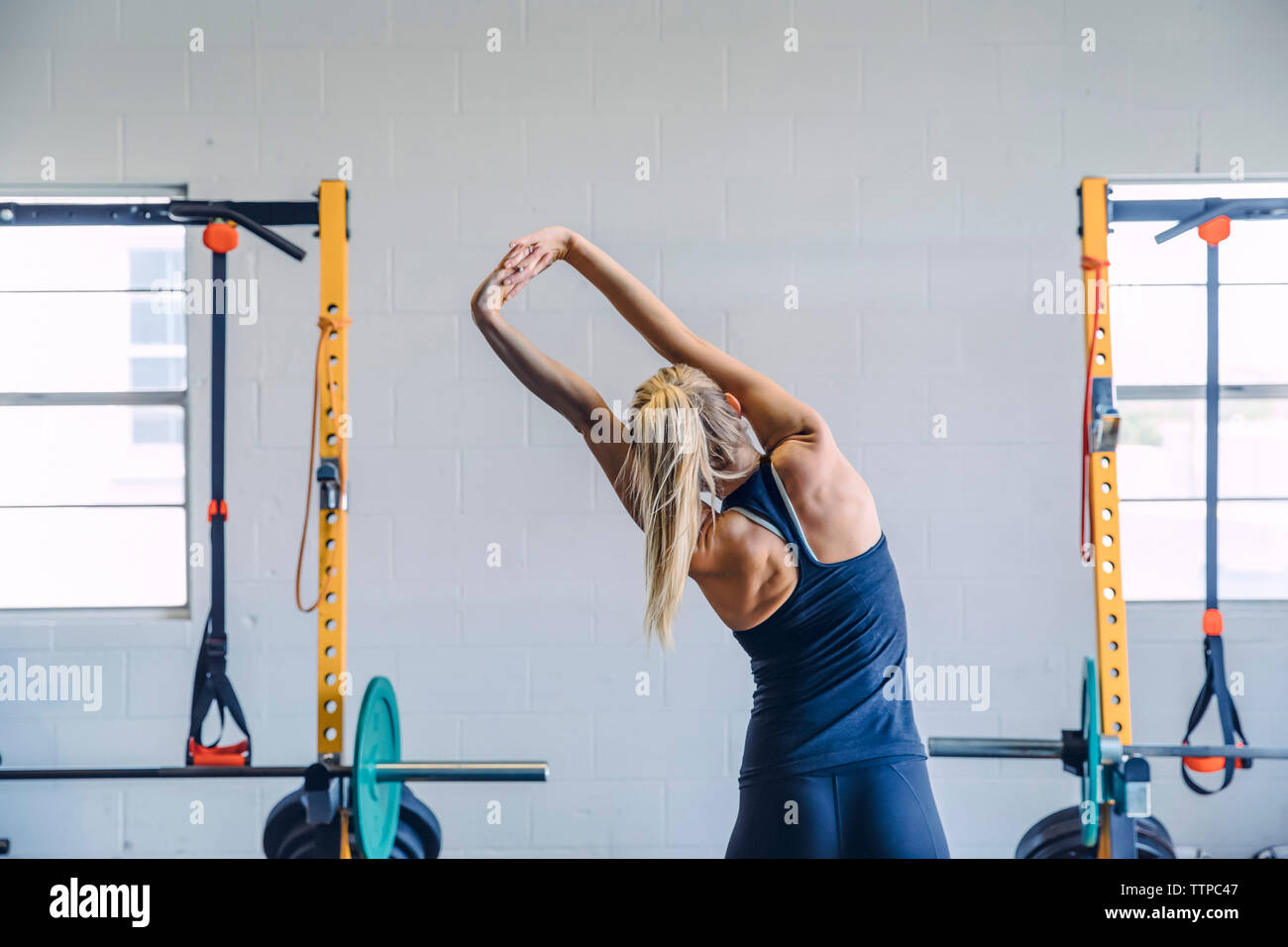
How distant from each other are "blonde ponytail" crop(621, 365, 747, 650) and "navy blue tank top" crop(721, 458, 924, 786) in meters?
0.10

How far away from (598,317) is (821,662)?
3.66 ft

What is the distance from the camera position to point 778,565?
83.0 inches

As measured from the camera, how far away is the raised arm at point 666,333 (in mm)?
2221

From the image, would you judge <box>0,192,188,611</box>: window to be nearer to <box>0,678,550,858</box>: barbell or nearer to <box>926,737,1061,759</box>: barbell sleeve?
<box>0,678,550,858</box>: barbell

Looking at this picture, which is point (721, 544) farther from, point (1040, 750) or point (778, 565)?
point (1040, 750)

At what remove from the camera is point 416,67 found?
2412 mm

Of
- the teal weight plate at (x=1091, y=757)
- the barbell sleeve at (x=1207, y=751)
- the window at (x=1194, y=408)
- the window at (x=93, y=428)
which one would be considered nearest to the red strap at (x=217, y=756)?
the window at (x=93, y=428)

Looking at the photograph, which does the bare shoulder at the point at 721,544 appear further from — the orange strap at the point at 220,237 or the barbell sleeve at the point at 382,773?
the orange strap at the point at 220,237

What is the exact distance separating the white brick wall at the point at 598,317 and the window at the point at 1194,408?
211 mm

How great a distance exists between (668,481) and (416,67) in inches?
54.8
